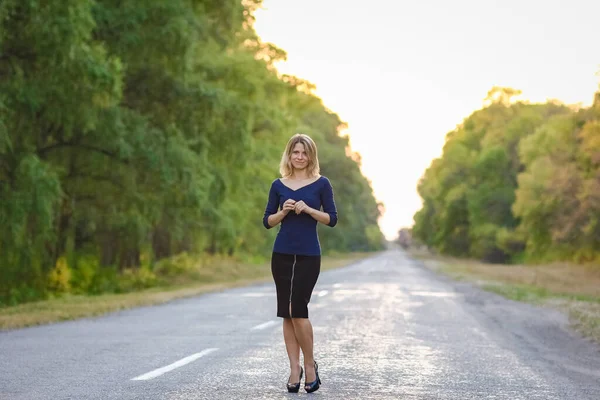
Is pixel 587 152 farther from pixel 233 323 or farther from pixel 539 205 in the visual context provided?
pixel 233 323

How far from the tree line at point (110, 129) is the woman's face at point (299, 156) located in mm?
10525

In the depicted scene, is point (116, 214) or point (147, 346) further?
point (116, 214)

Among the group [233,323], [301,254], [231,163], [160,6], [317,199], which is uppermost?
[160,6]

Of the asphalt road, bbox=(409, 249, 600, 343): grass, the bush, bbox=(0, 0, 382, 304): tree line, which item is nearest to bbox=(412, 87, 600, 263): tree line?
bbox=(409, 249, 600, 343): grass

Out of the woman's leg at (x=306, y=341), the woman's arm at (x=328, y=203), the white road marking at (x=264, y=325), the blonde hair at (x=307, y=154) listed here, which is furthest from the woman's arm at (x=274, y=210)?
the white road marking at (x=264, y=325)

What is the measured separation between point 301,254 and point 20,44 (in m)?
12.6

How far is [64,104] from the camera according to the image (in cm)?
1819

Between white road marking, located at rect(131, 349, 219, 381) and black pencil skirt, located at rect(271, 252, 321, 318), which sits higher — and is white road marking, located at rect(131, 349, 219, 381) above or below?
below

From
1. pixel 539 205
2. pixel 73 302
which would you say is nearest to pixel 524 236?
pixel 539 205

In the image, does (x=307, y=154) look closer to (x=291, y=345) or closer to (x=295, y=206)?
(x=295, y=206)

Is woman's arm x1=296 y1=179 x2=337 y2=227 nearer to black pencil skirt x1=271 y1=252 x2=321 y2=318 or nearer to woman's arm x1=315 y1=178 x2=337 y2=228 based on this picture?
woman's arm x1=315 y1=178 x2=337 y2=228

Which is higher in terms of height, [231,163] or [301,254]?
[231,163]

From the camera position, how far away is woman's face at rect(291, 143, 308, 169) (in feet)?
21.7

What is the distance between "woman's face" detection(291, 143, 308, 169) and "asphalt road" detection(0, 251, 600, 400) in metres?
1.72
